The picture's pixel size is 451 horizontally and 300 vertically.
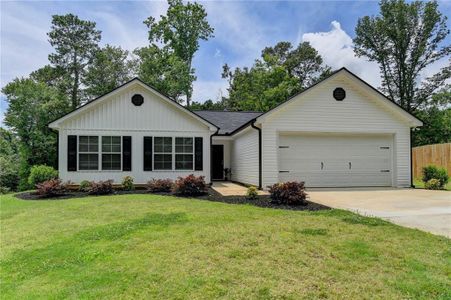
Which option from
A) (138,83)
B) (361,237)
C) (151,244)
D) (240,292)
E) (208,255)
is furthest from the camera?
(138,83)

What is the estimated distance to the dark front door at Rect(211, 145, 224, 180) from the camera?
19.2 m

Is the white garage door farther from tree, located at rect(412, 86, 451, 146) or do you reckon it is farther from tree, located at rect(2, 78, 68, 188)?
tree, located at rect(412, 86, 451, 146)

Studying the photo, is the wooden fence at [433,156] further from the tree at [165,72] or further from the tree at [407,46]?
the tree at [165,72]

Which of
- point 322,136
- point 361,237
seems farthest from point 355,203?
point 322,136

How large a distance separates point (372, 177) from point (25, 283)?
13983mm

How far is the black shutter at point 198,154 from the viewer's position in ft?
49.1

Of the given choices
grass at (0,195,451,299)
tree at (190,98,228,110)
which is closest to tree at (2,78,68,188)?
grass at (0,195,451,299)

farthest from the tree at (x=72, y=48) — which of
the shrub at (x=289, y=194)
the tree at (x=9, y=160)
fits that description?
the shrub at (x=289, y=194)

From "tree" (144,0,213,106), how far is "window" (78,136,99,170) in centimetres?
1774

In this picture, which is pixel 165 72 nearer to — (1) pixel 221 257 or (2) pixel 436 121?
(2) pixel 436 121

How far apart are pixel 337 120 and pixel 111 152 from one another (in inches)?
377

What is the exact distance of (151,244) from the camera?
17.5ft

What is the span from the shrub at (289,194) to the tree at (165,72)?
2209 cm

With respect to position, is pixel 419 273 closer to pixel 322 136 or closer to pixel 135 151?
pixel 322 136
